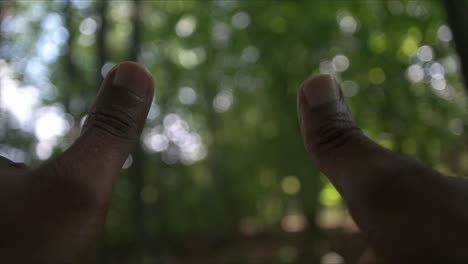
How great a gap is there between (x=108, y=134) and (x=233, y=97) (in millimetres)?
13157

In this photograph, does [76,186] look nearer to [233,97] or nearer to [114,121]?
[114,121]

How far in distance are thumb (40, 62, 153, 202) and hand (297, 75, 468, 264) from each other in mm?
570

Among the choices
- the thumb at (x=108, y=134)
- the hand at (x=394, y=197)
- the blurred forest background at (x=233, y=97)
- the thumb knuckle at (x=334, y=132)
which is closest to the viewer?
the hand at (x=394, y=197)

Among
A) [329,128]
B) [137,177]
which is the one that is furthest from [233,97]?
[329,128]

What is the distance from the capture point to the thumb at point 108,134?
121 cm

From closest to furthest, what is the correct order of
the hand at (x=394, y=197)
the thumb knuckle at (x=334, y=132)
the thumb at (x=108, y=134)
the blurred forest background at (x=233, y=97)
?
1. the hand at (x=394, y=197)
2. the thumb at (x=108, y=134)
3. the thumb knuckle at (x=334, y=132)
4. the blurred forest background at (x=233, y=97)

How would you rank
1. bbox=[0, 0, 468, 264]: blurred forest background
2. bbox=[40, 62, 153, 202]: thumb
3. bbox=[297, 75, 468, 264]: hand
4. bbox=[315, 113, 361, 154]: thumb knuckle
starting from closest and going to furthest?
bbox=[297, 75, 468, 264]: hand → bbox=[40, 62, 153, 202]: thumb → bbox=[315, 113, 361, 154]: thumb knuckle → bbox=[0, 0, 468, 264]: blurred forest background

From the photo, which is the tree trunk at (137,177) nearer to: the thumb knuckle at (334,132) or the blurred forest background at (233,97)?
the blurred forest background at (233,97)

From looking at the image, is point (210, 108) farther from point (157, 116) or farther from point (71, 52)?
point (71, 52)

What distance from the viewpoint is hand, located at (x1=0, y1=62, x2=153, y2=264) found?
1.12 meters

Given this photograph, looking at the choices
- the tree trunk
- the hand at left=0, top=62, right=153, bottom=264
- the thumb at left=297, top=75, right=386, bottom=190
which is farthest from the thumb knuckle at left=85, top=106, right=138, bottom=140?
the tree trunk

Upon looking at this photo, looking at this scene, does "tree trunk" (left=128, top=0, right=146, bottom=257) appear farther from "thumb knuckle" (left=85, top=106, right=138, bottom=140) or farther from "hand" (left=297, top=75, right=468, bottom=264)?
"hand" (left=297, top=75, right=468, bottom=264)

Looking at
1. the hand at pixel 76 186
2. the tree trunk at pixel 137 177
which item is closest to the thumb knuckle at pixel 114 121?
the hand at pixel 76 186

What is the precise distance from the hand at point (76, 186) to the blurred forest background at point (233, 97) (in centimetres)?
51
